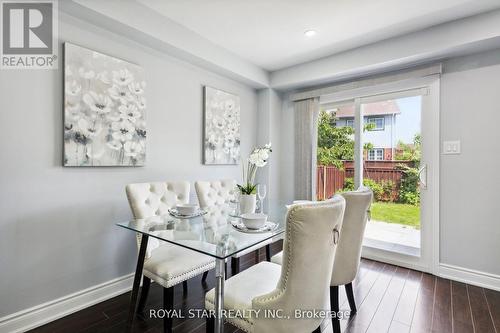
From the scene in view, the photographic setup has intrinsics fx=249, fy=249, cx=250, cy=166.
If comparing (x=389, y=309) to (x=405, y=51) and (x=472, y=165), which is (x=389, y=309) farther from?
(x=405, y=51)

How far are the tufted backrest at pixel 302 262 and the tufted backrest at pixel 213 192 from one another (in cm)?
150

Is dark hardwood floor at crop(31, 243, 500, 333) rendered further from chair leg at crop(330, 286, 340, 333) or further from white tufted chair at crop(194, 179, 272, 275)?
white tufted chair at crop(194, 179, 272, 275)

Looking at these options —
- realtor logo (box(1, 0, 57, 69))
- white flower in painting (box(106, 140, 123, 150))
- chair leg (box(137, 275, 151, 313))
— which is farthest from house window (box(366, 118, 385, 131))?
realtor logo (box(1, 0, 57, 69))

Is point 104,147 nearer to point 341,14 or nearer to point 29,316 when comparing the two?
point 29,316

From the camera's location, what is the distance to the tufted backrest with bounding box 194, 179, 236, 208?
248cm

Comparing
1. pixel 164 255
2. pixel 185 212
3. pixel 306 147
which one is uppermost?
pixel 306 147

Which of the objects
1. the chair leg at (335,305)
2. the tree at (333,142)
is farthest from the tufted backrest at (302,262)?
the tree at (333,142)

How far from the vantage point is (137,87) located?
2309 mm

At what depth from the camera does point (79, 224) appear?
78.5 inches

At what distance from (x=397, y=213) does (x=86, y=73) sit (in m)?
3.51

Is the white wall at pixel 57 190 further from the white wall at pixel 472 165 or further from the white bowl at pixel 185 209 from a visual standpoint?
the white wall at pixel 472 165

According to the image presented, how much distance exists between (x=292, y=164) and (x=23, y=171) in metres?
3.05

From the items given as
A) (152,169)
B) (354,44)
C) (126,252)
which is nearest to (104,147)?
(152,169)

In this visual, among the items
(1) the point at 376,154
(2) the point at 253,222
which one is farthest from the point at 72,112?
(1) the point at 376,154
